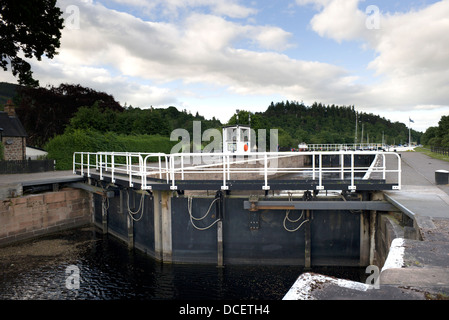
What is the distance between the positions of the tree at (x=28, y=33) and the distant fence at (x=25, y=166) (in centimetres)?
505

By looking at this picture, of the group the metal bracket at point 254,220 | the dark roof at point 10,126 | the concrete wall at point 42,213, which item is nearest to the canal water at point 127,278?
the metal bracket at point 254,220

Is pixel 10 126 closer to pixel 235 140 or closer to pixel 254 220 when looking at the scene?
pixel 235 140

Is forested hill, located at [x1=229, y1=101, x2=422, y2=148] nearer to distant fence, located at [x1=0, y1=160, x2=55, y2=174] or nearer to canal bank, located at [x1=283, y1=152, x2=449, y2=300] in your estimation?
distant fence, located at [x1=0, y1=160, x2=55, y2=174]

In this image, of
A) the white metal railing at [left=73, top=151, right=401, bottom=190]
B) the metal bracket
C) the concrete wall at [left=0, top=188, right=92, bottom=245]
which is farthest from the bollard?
the concrete wall at [left=0, top=188, right=92, bottom=245]

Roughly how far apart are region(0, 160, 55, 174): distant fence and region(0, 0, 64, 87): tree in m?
5.05

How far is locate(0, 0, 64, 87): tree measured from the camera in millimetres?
14633

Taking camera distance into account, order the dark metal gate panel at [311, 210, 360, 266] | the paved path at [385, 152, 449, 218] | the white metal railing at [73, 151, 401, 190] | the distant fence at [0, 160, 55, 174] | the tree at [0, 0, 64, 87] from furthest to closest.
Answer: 1. the distant fence at [0, 160, 55, 174]
2. the tree at [0, 0, 64, 87]
3. the dark metal gate panel at [311, 210, 360, 266]
4. the white metal railing at [73, 151, 401, 190]
5. the paved path at [385, 152, 449, 218]

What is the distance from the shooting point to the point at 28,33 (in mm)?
16500

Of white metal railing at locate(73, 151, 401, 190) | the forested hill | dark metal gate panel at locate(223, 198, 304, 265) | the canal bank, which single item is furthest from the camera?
the forested hill

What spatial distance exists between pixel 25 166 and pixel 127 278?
14205 mm

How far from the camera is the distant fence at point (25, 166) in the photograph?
62.0 ft

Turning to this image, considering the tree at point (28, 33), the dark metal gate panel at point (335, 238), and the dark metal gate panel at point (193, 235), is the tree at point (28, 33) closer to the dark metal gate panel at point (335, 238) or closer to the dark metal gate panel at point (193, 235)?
the dark metal gate panel at point (193, 235)
